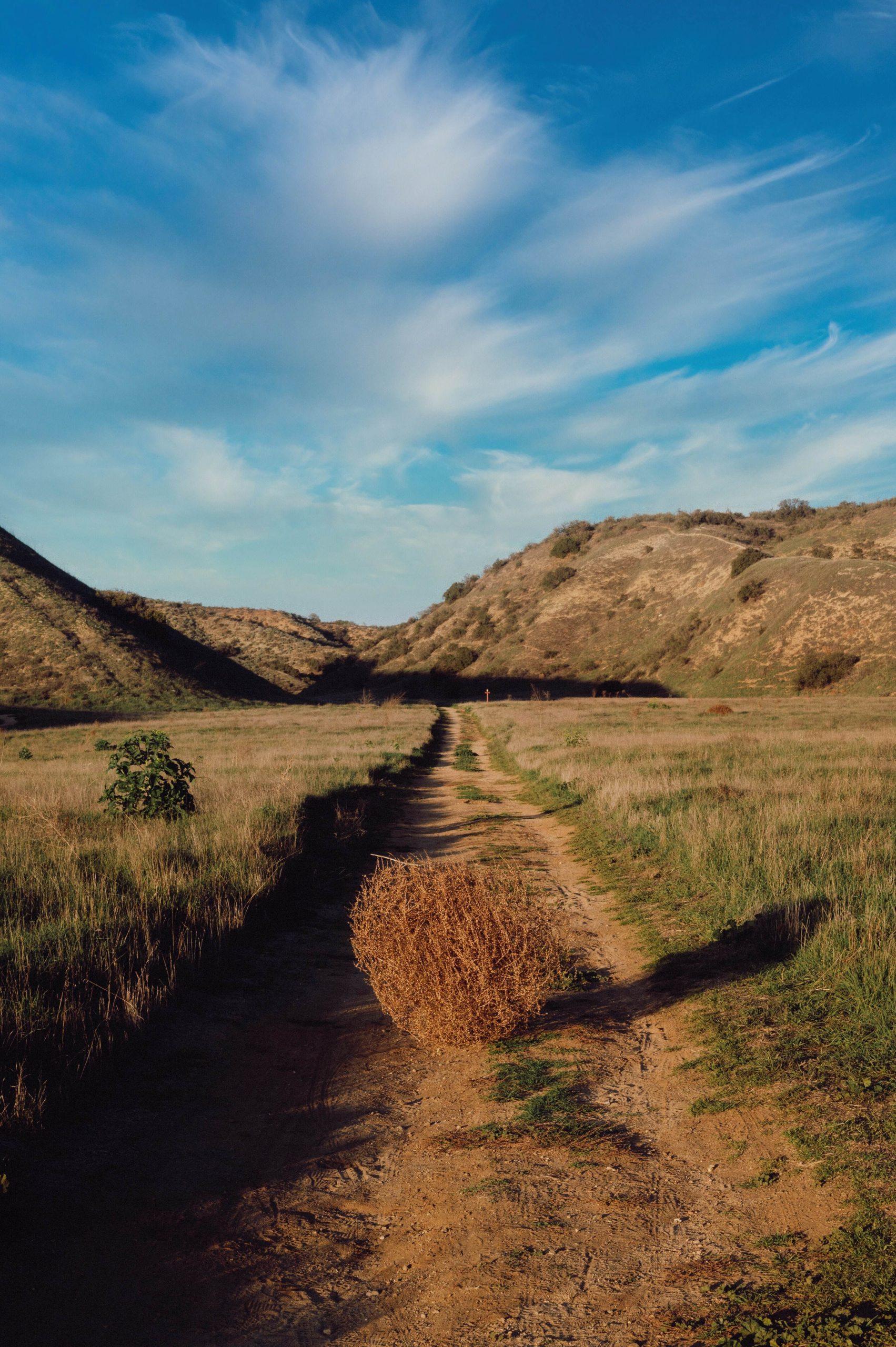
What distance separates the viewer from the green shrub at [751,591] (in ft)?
209

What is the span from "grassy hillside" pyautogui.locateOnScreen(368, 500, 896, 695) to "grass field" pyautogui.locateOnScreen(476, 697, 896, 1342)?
135 feet

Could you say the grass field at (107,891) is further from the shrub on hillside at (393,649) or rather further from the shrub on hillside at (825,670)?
the shrub on hillside at (393,649)

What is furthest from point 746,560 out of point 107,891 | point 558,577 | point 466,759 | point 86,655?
point 107,891

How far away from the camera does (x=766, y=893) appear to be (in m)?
7.19

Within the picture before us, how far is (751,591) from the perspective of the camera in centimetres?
6388

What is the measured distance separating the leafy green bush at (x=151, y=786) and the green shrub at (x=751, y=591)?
201 feet

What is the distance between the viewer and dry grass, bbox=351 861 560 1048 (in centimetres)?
496

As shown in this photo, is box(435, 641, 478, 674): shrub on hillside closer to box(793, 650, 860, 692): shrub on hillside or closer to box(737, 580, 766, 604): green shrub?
box(737, 580, 766, 604): green shrub

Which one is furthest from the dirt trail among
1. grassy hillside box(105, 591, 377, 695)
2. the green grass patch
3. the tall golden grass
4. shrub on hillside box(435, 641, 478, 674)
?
grassy hillside box(105, 591, 377, 695)

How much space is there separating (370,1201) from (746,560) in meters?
75.6

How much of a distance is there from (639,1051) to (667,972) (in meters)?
1.39

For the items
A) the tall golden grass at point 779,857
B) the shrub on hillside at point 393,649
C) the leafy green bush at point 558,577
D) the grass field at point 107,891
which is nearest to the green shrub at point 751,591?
the leafy green bush at point 558,577

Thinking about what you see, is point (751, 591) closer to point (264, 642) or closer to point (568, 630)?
point (568, 630)

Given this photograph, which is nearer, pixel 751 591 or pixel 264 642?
pixel 751 591
